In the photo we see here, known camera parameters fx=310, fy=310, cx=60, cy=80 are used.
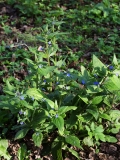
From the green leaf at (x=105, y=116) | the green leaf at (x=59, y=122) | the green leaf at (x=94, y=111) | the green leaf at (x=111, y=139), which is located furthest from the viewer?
the green leaf at (x=111, y=139)

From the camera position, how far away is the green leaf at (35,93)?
271 cm

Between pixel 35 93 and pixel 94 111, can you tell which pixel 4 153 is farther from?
pixel 94 111

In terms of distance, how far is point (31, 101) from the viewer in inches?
112

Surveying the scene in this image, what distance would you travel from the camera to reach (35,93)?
2748 mm

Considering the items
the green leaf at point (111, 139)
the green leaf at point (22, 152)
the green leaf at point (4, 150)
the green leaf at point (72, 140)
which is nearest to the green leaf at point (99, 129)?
the green leaf at point (111, 139)

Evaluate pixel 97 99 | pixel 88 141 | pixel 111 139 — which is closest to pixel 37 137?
pixel 88 141

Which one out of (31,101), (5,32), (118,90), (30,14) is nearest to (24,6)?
(30,14)

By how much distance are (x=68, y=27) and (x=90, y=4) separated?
2.69 feet

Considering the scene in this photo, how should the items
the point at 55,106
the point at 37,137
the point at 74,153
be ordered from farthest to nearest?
the point at 74,153 → the point at 37,137 → the point at 55,106

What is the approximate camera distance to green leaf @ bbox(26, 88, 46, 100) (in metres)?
2.71

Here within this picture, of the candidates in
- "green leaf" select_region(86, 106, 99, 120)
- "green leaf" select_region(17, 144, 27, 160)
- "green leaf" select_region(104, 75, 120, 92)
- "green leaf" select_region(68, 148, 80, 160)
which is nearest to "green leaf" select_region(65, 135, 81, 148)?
"green leaf" select_region(68, 148, 80, 160)

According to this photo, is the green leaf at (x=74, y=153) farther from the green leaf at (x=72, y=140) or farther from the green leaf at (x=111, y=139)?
the green leaf at (x=111, y=139)

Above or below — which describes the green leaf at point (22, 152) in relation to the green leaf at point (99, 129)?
below

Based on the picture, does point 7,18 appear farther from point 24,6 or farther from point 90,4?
point 90,4
